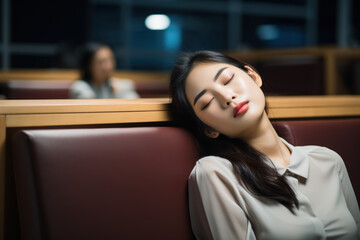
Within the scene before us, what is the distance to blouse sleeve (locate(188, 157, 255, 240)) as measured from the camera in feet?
4.47

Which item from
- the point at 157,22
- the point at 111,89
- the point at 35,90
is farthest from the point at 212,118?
the point at 157,22

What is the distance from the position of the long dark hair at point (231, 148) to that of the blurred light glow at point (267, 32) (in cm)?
899

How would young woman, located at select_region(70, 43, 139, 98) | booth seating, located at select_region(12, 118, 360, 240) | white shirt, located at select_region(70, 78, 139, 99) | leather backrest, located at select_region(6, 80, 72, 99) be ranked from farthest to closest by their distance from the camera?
1. young woman, located at select_region(70, 43, 139, 98)
2. white shirt, located at select_region(70, 78, 139, 99)
3. leather backrest, located at select_region(6, 80, 72, 99)
4. booth seating, located at select_region(12, 118, 360, 240)

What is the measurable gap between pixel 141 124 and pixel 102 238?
394 mm

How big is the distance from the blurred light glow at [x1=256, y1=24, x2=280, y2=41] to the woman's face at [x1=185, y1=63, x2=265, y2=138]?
A: 9.11m

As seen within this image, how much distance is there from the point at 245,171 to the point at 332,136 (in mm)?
527

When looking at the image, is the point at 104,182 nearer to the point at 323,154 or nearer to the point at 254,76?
the point at 254,76

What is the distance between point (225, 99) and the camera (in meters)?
1.44

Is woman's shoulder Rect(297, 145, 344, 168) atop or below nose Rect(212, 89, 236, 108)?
below

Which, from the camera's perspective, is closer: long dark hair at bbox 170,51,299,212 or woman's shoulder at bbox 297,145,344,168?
long dark hair at bbox 170,51,299,212

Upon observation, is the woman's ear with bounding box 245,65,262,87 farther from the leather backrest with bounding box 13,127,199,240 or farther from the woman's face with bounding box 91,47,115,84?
the woman's face with bounding box 91,47,115,84

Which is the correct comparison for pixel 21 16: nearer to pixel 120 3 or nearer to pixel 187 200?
pixel 120 3

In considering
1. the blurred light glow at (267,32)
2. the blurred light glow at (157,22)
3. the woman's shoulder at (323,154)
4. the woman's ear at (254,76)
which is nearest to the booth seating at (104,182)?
the woman's ear at (254,76)

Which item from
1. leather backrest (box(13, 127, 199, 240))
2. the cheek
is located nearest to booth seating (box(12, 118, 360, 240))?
leather backrest (box(13, 127, 199, 240))
